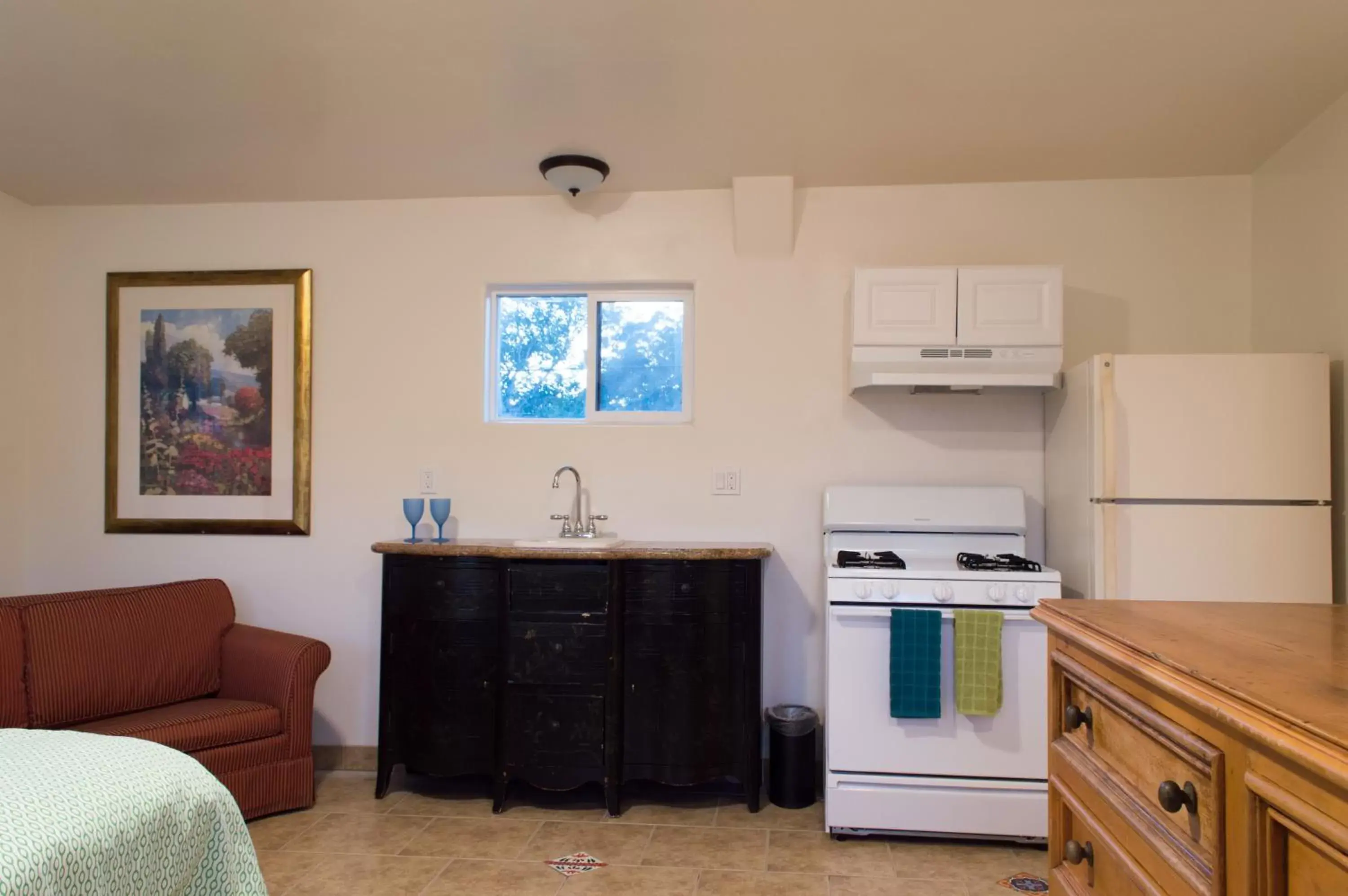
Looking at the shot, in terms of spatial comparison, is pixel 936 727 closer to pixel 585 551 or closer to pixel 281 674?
pixel 585 551

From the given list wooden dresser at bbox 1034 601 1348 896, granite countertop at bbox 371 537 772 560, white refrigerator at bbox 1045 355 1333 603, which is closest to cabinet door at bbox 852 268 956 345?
white refrigerator at bbox 1045 355 1333 603

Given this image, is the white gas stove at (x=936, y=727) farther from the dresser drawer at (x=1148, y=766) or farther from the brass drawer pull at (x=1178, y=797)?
the brass drawer pull at (x=1178, y=797)

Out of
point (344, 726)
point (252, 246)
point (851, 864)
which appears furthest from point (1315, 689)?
point (252, 246)

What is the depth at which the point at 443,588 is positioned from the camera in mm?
3236

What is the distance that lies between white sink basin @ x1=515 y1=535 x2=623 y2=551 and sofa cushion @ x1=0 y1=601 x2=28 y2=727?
1.70 meters

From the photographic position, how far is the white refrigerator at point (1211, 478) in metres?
2.76

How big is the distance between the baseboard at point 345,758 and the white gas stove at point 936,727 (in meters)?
1.97

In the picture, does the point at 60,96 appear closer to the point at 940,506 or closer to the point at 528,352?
the point at 528,352

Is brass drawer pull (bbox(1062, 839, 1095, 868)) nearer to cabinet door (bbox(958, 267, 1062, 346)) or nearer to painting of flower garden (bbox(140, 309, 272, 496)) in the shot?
cabinet door (bbox(958, 267, 1062, 346))

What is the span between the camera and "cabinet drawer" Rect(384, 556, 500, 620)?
320 cm

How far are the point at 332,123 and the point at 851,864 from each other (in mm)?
3027

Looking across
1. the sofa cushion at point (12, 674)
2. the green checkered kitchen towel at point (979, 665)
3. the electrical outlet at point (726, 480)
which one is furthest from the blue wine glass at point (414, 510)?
the green checkered kitchen towel at point (979, 665)

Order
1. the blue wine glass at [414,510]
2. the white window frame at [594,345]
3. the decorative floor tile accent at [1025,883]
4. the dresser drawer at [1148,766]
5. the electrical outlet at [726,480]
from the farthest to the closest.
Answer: the white window frame at [594,345] < the electrical outlet at [726,480] < the blue wine glass at [414,510] < the decorative floor tile accent at [1025,883] < the dresser drawer at [1148,766]

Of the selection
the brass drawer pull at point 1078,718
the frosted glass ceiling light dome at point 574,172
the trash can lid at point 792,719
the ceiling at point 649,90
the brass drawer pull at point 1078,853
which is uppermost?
the ceiling at point 649,90
